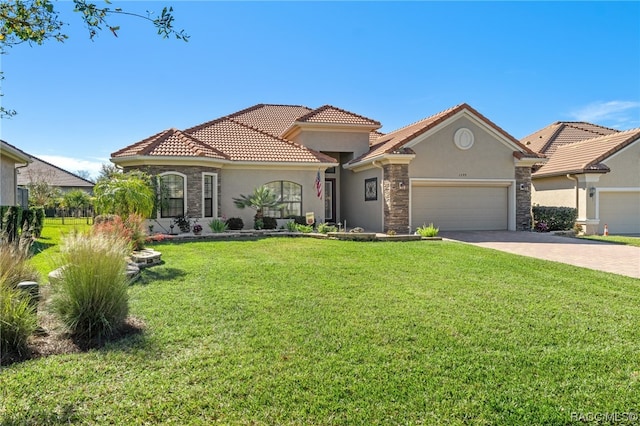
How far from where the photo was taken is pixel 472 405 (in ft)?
12.2

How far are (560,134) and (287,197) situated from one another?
2165cm

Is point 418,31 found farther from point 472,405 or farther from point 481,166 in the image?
point 472,405

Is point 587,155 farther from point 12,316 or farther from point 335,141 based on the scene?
point 12,316

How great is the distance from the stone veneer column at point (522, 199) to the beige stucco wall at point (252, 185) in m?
9.77

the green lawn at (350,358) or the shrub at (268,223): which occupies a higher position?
the shrub at (268,223)

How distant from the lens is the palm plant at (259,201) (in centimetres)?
1847

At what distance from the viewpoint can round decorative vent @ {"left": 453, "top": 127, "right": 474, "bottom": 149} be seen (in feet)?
62.7

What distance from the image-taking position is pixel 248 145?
67.5ft

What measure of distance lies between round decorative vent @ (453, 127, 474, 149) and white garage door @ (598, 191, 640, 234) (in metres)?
8.65

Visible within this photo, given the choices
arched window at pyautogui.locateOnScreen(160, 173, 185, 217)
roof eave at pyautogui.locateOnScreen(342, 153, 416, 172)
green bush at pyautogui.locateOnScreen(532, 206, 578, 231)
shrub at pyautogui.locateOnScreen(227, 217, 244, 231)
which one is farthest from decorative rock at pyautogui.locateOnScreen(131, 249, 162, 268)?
green bush at pyautogui.locateOnScreen(532, 206, 578, 231)

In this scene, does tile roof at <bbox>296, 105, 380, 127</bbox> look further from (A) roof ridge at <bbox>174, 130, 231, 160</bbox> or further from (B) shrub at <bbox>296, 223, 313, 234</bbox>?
(B) shrub at <bbox>296, 223, 313, 234</bbox>

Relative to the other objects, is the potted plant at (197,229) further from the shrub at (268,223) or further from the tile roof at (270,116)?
the tile roof at (270,116)

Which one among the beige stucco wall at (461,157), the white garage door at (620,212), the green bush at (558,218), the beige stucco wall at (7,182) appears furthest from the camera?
the white garage door at (620,212)

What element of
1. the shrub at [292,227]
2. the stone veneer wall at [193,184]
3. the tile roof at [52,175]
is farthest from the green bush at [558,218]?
the tile roof at [52,175]
